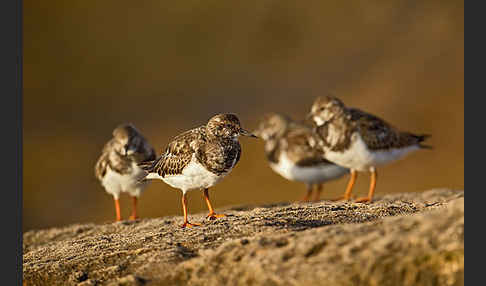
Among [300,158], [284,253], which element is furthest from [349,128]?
[284,253]

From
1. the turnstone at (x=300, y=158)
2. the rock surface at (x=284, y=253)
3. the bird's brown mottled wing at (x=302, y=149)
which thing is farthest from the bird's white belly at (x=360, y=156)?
the rock surface at (x=284, y=253)

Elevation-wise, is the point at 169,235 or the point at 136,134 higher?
the point at 136,134

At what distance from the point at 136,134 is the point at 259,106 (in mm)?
14176

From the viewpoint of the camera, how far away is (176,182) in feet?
24.2

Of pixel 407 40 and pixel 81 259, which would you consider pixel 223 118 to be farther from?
pixel 407 40

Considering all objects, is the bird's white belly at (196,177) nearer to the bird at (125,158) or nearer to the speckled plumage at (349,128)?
the bird at (125,158)

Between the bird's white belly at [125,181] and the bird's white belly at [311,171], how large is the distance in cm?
289

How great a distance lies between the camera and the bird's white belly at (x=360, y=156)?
9.66m

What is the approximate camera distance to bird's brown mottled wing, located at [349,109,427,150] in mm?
9750

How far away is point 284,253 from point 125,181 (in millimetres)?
5225

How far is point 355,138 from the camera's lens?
9656 millimetres

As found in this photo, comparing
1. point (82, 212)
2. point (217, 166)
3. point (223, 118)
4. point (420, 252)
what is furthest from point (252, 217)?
point (82, 212)

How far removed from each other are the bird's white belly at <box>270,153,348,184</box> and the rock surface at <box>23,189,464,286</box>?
379cm

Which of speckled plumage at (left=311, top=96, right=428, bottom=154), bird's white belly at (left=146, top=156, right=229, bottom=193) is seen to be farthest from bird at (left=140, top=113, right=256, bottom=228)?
speckled plumage at (left=311, top=96, right=428, bottom=154)
